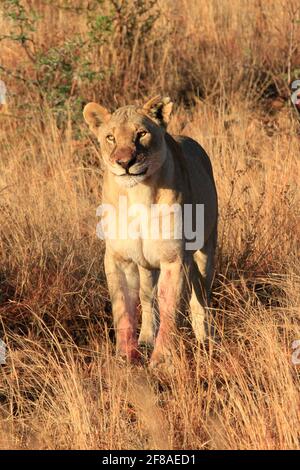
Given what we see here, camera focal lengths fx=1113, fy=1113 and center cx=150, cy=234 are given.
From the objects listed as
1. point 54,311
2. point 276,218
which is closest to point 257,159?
point 276,218

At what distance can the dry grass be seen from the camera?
418 centimetres

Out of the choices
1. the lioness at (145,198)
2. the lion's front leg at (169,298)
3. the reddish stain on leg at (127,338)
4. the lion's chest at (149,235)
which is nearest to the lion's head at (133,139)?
the lioness at (145,198)

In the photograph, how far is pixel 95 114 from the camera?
515 centimetres

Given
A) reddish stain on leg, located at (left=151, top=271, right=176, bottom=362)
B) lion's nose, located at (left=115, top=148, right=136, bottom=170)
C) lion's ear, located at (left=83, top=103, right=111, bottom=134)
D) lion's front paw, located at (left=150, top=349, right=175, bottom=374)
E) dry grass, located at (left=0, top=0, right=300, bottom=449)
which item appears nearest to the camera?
dry grass, located at (left=0, top=0, right=300, bottom=449)

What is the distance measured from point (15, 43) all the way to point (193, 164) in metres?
4.22

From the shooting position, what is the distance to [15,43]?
9.38 metres

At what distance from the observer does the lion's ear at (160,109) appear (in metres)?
5.11

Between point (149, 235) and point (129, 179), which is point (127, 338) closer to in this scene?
point (149, 235)

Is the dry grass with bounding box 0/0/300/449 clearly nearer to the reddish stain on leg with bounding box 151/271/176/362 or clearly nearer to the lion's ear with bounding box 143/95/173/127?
the reddish stain on leg with bounding box 151/271/176/362

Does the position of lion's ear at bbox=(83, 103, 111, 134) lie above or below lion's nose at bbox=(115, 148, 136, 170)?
above

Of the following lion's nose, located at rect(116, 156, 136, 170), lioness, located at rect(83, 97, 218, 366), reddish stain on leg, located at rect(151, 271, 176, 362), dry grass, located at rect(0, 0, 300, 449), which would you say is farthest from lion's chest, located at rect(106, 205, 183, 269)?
dry grass, located at rect(0, 0, 300, 449)

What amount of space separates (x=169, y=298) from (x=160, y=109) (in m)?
0.88

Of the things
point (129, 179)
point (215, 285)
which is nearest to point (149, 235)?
point (129, 179)
